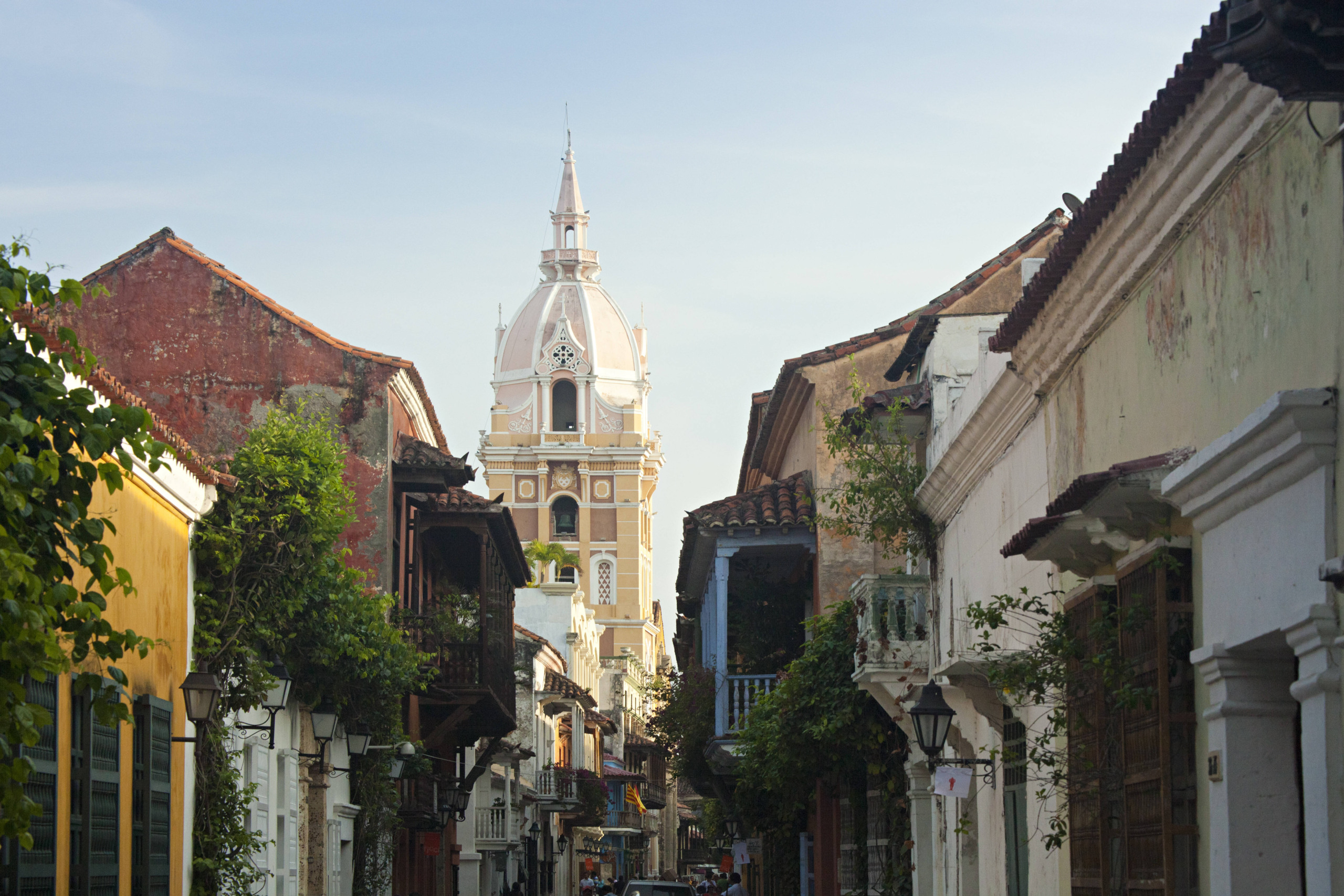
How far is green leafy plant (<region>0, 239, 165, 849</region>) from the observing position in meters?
5.46

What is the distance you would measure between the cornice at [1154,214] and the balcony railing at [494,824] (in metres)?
35.3

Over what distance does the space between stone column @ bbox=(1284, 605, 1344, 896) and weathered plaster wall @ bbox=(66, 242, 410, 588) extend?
54.0ft

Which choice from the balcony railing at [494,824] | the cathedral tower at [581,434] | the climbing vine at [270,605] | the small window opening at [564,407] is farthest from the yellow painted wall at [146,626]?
the small window opening at [564,407]

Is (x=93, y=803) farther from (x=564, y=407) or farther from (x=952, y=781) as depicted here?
(x=564, y=407)

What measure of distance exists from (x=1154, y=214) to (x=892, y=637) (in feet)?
25.3

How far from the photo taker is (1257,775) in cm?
631

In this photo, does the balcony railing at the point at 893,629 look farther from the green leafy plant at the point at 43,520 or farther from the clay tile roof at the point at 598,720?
the clay tile roof at the point at 598,720

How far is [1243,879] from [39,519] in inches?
184

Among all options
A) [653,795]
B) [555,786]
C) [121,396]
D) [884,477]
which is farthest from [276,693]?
[653,795]

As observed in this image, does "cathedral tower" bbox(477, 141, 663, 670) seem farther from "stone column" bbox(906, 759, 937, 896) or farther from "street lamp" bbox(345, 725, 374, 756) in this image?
"stone column" bbox(906, 759, 937, 896)

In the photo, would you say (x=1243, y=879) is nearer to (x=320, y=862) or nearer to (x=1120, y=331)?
(x=1120, y=331)

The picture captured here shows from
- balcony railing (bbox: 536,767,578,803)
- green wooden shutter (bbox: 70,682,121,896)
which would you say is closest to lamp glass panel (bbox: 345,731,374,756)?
green wooden shutter (bbox: 70,682,121,896)

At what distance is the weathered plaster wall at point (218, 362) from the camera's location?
67.2ft

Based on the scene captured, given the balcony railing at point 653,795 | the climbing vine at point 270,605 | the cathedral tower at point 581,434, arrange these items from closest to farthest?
the climbing vine at point 270,605, the balcony railing at point 653,795, the cathedral tower at point 581,434
